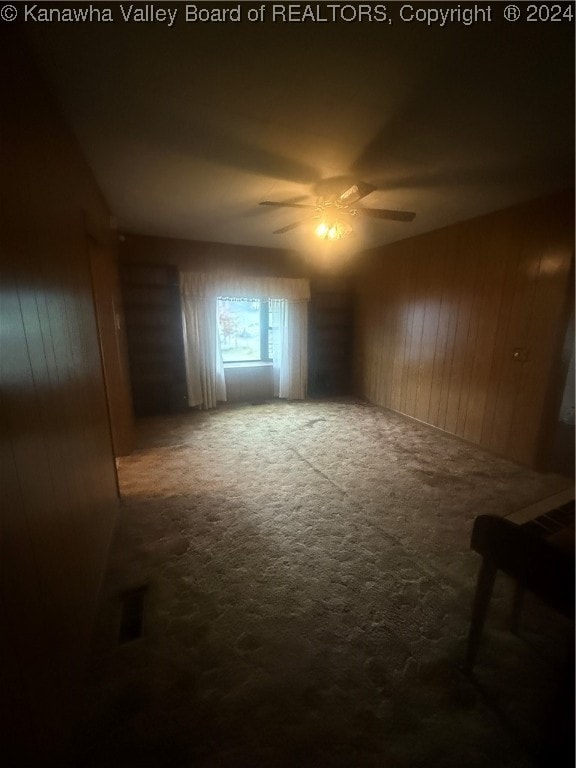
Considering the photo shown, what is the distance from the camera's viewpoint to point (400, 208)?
2727 millimetres

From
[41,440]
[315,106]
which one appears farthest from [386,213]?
[41,440]

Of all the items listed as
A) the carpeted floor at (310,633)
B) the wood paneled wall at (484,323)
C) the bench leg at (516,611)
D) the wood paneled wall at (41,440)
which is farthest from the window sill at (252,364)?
the bench leg at (516,611)

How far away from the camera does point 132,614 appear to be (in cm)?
133

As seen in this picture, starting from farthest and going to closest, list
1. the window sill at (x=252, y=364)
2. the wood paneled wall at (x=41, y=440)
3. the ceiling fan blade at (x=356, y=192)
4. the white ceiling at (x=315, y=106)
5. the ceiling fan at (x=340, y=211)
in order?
the window sill at (x=252, y=364) → the ceiling fan at (x=340, y=211) → the ceiling fan blade at (x=356, y=192) → the white ceiling at (x=315, y=106) → the wood paneled wall at (x=41, y=440)

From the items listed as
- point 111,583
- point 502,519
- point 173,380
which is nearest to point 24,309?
point 111,583

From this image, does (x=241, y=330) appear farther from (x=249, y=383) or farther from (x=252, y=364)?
(x=249, y=383)

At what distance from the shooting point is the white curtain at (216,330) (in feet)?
12.8

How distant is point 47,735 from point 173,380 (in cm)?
351

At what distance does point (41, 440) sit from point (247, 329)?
3795 mm

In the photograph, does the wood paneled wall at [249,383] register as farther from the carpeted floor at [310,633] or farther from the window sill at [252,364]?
the carpeted floor at [310,633]

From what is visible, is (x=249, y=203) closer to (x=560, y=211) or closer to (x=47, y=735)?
(x=560, y=211)

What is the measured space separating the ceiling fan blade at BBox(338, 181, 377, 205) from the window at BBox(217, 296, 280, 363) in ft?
7.44

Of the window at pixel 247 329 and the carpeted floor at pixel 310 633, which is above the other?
the window at pixel 247 329

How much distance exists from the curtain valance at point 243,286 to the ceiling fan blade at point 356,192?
2122 millimetres
